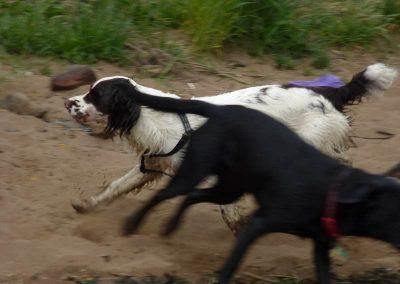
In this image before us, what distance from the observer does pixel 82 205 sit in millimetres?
5980

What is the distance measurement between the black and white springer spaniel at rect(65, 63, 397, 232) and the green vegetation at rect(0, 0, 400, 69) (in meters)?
2.24

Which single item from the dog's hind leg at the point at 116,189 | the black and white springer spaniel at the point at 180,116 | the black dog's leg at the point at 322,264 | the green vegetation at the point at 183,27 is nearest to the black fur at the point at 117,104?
the black and white springer spaniel at the point at 180,116

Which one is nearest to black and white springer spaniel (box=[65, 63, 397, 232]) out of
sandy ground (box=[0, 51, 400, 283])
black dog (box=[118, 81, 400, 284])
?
sandy ground (box=[0, 51, 400, 283])

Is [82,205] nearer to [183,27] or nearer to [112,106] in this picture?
[112,106]

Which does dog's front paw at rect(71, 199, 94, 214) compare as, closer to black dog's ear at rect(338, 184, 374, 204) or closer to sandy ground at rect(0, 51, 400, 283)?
sandy ground at rect(0, 51, 400, 283)

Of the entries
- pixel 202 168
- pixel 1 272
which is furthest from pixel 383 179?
pixel 1 272

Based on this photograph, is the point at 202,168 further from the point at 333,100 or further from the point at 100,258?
the point at 333,100

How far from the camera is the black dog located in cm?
432

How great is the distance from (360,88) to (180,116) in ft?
4.14

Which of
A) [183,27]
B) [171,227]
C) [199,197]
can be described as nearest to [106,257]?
[171,227]

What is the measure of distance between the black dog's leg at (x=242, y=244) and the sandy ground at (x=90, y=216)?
1.99 feet

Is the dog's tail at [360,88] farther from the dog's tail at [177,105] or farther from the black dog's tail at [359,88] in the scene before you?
the dog's tail at [177,105]

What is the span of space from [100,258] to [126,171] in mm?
1497

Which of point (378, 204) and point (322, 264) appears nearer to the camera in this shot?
point (378, 204)
